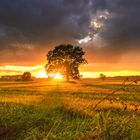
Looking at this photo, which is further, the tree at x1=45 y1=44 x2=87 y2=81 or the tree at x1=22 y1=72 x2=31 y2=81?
the tree at x1=22 y1=72 x2=31 y2=81

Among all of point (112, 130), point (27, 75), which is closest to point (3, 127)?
point (112, 130)

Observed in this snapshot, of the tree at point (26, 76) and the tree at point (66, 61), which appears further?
the tree at point (26, 76)

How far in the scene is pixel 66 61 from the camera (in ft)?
333

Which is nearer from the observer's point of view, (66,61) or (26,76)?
(66,61)

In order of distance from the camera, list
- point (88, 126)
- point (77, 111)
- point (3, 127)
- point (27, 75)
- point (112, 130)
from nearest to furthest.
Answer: point (112, 130) → point (88, 126) → point (3, 127) → point (77, 111) → point (27, 75)

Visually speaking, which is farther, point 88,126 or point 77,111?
point 77,111

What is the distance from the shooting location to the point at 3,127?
9.88 meters

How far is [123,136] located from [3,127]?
3203mm

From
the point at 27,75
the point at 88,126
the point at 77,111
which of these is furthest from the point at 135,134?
the point at 27,75

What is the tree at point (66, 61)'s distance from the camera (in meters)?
100

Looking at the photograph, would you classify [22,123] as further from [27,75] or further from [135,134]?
[27,75]

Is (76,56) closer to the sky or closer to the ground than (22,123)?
closer to the sky

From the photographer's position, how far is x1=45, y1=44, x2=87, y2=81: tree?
10019 centimetres

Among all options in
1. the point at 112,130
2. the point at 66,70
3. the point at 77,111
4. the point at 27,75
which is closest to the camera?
the point at 112,130
